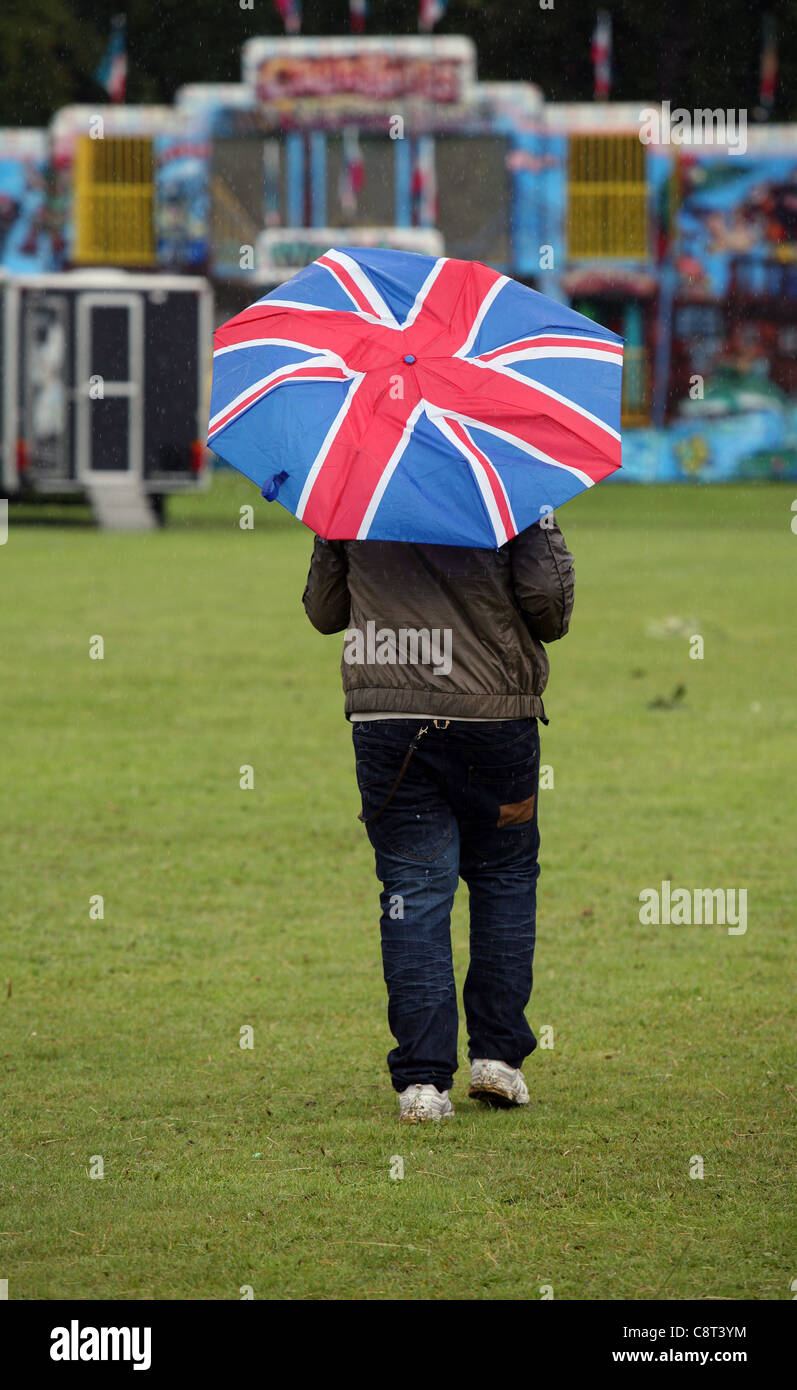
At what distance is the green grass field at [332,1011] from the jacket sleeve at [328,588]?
127 centimetres

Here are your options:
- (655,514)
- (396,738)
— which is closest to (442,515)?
(396,738)

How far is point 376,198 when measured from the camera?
150ft

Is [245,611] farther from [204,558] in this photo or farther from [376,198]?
[376,198]

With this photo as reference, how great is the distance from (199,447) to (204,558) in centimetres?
533

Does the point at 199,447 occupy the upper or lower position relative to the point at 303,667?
upper

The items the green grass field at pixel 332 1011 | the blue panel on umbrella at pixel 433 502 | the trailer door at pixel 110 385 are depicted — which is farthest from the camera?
the trailer door at pixel 110 385

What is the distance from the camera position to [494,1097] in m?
5.26

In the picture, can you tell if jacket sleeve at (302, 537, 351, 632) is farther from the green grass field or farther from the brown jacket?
the green grass field

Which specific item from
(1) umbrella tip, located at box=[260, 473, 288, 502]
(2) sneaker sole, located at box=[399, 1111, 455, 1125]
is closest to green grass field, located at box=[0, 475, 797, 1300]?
(2) sneaker sole, located at box=[399, 1111, 455, 1125]

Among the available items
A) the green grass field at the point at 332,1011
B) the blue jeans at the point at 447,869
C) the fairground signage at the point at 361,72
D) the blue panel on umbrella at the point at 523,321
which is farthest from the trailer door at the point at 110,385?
the blue jeans at the point at 447,869

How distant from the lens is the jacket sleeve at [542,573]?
493 centimetres

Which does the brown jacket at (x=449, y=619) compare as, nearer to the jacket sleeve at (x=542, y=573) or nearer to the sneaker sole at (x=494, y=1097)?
the jacket sleeve at (x=542, y=573)

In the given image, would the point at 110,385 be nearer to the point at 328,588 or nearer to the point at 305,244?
the point at 305,244

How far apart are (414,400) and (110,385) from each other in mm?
25840
